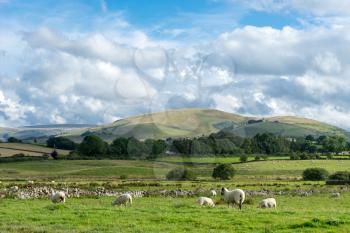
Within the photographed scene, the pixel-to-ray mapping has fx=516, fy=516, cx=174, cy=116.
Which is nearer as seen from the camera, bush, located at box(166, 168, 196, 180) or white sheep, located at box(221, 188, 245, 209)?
white sheep, located at box(221, 188, 245, 209)

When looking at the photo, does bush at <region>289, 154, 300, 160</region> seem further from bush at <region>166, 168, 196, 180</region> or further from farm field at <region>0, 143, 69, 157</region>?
farm field at <region>0, 143, 69, 157</region>

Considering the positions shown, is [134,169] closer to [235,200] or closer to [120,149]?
[120,149]

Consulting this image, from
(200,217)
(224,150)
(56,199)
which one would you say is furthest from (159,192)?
(224,150)

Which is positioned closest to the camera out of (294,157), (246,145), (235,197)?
(235,197)

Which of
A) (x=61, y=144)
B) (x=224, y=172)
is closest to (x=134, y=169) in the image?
(x=224, y=172)

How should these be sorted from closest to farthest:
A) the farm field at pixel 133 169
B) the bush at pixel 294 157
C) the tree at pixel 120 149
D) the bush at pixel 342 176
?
the bush at pixel 342 176 → the farm field at pixel 133 169 → the bush at pixel 294 157 → the tree at pixel 120 149

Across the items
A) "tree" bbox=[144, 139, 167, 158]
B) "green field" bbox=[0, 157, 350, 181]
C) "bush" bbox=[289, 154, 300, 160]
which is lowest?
"green field" bbox=[0, 157, 350, 181]

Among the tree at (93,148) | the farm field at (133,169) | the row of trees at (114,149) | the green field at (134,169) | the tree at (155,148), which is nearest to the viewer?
the green field at (134,169)

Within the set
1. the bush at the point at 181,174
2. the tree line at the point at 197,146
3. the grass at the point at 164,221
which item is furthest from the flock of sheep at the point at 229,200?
the tree line at the point at 197,146

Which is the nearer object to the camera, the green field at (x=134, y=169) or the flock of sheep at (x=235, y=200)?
the flock of sheep at (x=235, y=200)

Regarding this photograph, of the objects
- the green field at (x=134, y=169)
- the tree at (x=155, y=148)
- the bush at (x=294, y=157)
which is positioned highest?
the tree at (x=155, y=148)

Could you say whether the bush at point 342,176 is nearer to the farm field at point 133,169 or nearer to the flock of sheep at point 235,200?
the farm field at point 133,169

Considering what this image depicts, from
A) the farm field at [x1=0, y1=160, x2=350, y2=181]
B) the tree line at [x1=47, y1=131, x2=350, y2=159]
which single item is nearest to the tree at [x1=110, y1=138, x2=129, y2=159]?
the tree line at [x1=47, y1=131, x2=350, y2=159]

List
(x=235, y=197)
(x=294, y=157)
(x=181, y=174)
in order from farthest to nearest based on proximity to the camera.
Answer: (x=294, y=157)
(x=181, y=174)
(x=235, y=197)
